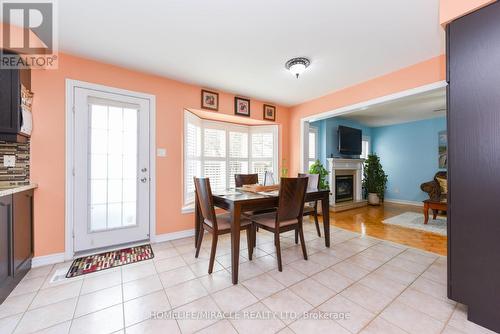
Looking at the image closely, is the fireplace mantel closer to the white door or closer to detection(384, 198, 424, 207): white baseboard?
detection(384, 198, 424, 207): white baseboard

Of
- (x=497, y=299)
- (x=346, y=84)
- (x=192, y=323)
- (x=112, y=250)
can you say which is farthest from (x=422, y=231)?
(x=112, y=250)

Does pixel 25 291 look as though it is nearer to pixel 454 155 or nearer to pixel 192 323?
pixel 192 323

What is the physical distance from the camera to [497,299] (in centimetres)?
132

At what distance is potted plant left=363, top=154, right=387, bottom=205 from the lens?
5703mm

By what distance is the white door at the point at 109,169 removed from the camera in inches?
95.8

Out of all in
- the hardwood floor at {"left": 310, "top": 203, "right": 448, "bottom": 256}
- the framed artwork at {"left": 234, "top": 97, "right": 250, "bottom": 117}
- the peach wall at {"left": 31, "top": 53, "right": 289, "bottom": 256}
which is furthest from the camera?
the framed artwork at {"left": 234, "top": 97, "right": 250, "bottom": 117}


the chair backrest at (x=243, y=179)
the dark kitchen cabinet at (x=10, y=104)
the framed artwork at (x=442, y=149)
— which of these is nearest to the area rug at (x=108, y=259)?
the dark kitchen cabinet at (x=10, y=104)

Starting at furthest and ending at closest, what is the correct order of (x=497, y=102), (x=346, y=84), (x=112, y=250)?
(x=346, y=84)
(x=112, y=250)
(x=497, y=102)

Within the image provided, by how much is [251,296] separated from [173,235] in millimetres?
1760

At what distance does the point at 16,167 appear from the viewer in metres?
2.06

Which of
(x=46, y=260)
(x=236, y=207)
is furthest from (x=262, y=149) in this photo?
(x=46, y=260)

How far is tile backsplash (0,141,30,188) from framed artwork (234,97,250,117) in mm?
2735

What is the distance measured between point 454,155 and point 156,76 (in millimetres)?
3395

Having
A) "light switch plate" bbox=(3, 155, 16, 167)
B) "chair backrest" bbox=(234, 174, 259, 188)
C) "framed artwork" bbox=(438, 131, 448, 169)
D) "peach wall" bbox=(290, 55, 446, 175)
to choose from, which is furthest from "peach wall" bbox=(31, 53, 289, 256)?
"framed artwork" bbox=(438, 131, 448, 169)
